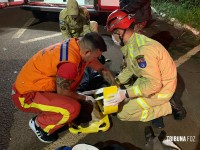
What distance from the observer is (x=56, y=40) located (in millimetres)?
5875

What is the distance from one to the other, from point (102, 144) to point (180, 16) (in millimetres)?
4834

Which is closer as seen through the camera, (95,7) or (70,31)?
(70,31)

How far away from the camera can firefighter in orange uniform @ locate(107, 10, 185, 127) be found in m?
2.88

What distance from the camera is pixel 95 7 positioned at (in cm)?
607

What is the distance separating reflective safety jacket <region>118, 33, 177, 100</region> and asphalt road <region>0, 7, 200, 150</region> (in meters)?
0.51

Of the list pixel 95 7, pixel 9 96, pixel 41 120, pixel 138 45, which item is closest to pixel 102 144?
pixel 41 120

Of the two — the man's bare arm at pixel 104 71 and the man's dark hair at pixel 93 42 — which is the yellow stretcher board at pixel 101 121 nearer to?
the man's bare arm at pixel 104 71

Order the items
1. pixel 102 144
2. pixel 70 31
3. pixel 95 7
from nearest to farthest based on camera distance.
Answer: pixel 102 144
pixel 70 31
pixel 95 7

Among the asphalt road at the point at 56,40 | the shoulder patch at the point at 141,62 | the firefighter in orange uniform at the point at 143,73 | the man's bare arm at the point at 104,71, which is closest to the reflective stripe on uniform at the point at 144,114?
the firefighter in orange uniform at the point at 143,73

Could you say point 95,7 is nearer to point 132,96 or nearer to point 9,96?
point 9,96

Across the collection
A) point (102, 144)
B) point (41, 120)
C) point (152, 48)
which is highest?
point (152, 48)

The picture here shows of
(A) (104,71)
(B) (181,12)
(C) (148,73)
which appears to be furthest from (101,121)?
(B) (181,12)

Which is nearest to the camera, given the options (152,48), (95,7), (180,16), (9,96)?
(152,48)

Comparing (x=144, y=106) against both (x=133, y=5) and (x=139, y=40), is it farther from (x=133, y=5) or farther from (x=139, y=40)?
(x=133, y=5)
